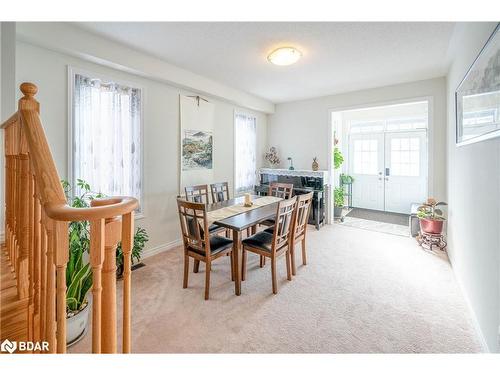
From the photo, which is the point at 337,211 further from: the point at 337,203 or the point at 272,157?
the point at 272,157

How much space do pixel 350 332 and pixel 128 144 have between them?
3096 mm

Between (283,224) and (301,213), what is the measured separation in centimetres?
38

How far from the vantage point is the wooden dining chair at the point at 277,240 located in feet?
8.05

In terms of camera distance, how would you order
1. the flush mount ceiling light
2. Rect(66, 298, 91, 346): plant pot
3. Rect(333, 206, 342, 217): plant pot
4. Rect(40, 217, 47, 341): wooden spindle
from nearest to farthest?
Rect(40, 217, 47, 341): wooden spindle
Rect(66, 298, 91, 346): plant pot
the flush mount ceiling light
Rect(333, 206, 342, 217): plant pot

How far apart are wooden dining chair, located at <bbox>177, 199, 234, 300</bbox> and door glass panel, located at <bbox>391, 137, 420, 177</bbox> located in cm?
502

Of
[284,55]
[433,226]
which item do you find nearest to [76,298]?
[284,55]

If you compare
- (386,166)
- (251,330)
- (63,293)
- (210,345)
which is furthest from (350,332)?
(386,166)

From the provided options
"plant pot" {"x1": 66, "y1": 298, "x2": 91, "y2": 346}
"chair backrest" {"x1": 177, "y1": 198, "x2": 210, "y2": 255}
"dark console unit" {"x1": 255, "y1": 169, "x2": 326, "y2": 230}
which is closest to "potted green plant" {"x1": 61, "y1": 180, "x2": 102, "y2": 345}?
"plant pot" {"x1": 66, "y1": 298, "x2": 91, "y2": 346}

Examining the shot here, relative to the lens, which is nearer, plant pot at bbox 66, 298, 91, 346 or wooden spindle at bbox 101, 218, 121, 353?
wooden spindle at bbox 101, 218, 121, 353

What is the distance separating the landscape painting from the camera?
12.7 ft

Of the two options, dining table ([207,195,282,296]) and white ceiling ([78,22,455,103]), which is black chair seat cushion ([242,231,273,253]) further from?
white ceiling ([78,22,455,103])

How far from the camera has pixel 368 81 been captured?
161 inches

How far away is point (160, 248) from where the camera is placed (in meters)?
3.59
